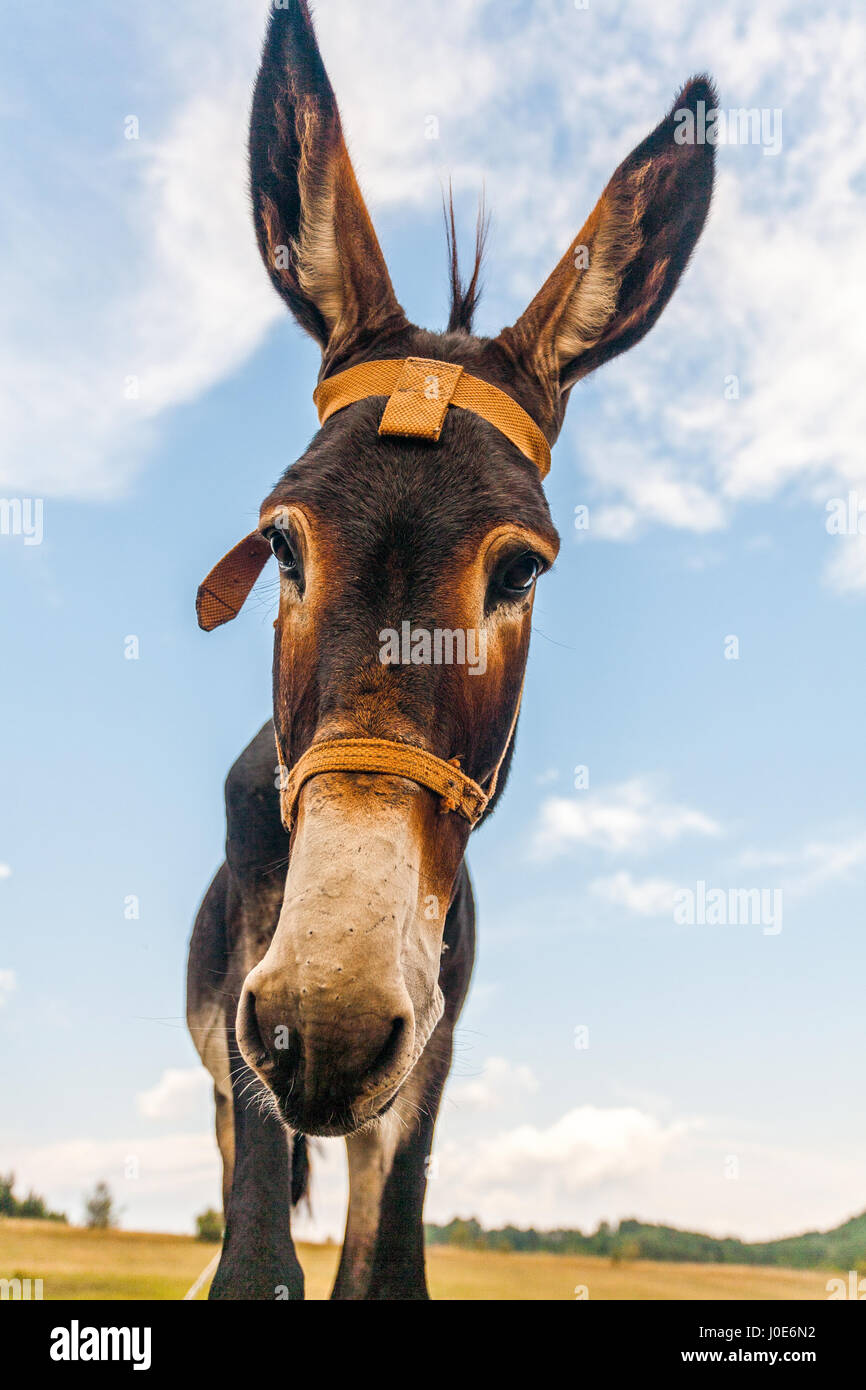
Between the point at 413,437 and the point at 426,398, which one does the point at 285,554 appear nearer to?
the point at 413,437

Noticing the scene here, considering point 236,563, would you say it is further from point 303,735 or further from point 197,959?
point 197,959

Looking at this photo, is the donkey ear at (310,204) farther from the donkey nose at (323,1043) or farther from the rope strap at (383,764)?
the donkey nose at (323,1043)

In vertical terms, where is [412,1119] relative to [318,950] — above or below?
below

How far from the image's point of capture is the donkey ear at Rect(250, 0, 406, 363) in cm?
409

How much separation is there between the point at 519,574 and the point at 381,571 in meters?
0.60

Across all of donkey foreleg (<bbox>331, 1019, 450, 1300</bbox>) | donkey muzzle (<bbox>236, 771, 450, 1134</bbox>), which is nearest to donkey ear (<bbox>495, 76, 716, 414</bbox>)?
donkey muzzle (<bbox>236, 771, 450, 1134</bbox>)

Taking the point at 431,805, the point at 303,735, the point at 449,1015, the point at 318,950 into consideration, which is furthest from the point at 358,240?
the point at 449,1015

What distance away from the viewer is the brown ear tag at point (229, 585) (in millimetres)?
4531

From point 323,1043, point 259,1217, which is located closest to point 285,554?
point 323,1043

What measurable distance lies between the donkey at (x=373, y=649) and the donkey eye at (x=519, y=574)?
0.01m

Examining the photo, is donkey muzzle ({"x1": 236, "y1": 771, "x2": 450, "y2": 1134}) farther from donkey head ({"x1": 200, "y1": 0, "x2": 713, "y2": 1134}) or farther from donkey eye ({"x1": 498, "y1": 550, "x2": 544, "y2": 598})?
donkey eye ({"x1": 498, "y1": 550, "x2": 544, "y2": 598})

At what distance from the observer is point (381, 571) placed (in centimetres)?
306
